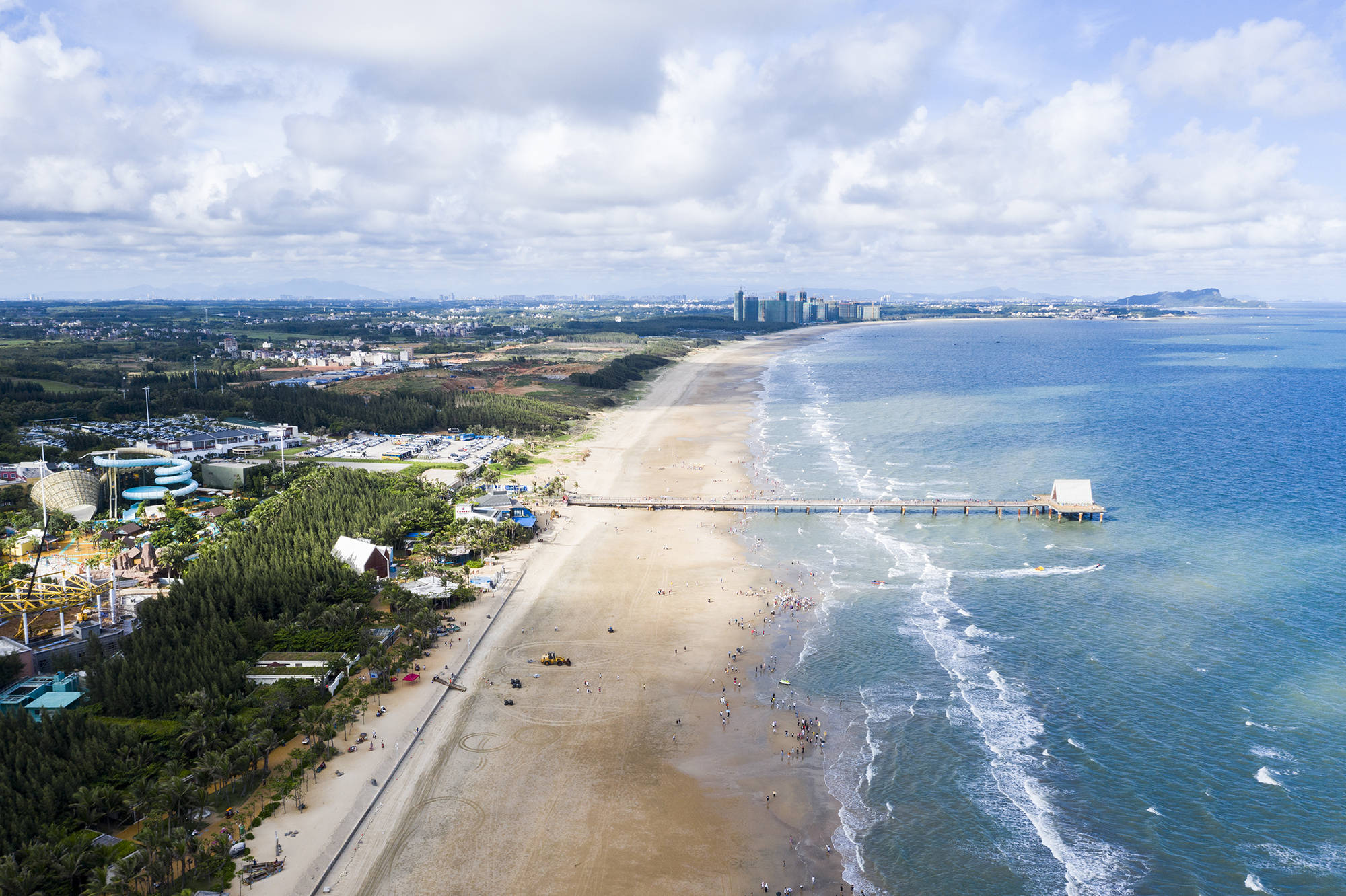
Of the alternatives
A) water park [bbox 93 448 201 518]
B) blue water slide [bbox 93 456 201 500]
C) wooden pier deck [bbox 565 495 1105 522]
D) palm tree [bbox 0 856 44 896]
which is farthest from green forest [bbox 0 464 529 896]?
wooden pier deck [bbox 565 495 1105 522]

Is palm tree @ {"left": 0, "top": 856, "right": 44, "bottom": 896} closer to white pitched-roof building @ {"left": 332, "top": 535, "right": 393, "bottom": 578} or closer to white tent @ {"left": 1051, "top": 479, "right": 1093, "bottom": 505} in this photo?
white pitched-roof building @ {"left": 332, "top": 535, "right": 393, "bottom": 578}

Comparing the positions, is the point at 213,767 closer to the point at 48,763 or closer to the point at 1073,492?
the point at 48,763

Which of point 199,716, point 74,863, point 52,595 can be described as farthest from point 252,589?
point 74,863

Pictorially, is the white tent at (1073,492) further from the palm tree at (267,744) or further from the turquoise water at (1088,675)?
the palm tree at (267,744)

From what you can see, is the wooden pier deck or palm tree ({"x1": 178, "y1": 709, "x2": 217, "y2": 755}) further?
the wooden pier deck

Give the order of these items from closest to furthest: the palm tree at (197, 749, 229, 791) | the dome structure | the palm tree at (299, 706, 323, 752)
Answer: the palm tree at (197, 749, 229, 791), the palm tree at (299, 706, 323, 752), the dome structure

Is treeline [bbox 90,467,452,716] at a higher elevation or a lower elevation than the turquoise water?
higher

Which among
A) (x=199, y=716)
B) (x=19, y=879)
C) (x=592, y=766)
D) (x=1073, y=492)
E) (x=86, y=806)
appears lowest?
(x=592, y=766)

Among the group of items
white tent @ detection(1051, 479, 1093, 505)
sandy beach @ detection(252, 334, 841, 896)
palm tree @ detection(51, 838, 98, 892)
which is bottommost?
sandy beach @ detection(252, 334, 841, 896)
